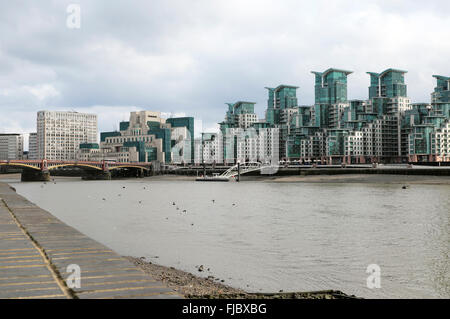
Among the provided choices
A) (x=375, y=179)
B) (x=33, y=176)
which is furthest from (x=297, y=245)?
(x=33, y=176)

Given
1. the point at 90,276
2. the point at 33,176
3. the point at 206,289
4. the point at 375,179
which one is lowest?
the point at 33,176

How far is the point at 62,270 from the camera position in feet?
37.3

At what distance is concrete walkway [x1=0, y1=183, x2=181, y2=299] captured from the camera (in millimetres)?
9391

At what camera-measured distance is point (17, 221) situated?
888 inches

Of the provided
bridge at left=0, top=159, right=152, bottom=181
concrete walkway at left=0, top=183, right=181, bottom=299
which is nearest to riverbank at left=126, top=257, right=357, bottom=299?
concrete walkway at left=0, top=183, right=181, bottom=299

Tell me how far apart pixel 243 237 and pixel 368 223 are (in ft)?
42.9

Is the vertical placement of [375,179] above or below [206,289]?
below

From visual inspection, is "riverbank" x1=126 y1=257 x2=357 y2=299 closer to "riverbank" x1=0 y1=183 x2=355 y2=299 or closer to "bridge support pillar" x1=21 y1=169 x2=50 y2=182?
"riverbank" x1=0 y1=183 x2=355 y2=299

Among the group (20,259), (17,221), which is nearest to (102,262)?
(20,259)

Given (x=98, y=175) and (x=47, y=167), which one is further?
(x=98, y=175)

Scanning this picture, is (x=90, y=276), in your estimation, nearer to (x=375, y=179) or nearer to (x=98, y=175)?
(x=375, y=179)

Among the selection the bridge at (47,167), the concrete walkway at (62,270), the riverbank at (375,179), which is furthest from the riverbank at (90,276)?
the bridge at (47,167)

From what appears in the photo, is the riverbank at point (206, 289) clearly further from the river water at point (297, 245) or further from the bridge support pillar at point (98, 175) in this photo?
the bridge support pillar at point (98, 175)
